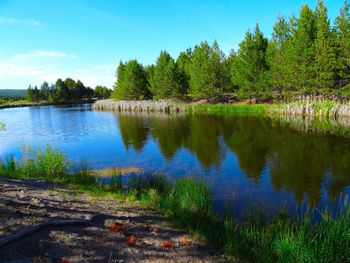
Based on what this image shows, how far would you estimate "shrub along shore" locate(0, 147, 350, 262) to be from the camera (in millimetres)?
5211

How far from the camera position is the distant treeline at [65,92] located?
4437 inches

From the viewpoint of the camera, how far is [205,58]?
175 ft

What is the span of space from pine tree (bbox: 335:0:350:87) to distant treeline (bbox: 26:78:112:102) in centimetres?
10181

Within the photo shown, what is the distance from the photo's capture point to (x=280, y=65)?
4028cm

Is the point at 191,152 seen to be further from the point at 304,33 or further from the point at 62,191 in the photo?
the point at 304,33

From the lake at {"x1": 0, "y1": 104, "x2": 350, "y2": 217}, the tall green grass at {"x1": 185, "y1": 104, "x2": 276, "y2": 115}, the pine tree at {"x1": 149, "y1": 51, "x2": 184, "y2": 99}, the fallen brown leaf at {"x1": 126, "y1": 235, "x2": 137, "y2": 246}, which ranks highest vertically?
the pine tree at {"x1": 149, "y1": 51, "x2": 184, "y2": 99}

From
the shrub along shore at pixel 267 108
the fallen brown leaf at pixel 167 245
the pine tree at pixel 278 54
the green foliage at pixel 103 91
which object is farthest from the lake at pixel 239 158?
the green foliage at pixel 103 91

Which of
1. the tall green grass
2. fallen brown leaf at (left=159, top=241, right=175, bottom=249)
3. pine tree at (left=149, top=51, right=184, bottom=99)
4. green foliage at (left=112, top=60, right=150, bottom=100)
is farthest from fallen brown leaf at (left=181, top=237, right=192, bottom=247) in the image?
green foliage at (left=112, top=60, right=150, bottom=100)

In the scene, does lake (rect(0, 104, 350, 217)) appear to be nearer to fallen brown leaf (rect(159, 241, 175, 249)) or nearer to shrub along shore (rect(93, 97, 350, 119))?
fallen brown leaf (rect(159, 241, 175, 249))

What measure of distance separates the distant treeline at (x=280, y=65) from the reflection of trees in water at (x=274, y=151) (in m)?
10.0

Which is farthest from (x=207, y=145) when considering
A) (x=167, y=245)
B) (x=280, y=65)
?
(x=280, y=65)

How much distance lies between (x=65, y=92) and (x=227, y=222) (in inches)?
4634

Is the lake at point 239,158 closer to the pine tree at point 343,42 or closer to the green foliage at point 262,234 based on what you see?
the green foliage at point 262,234

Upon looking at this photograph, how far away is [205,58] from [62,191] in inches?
1879
